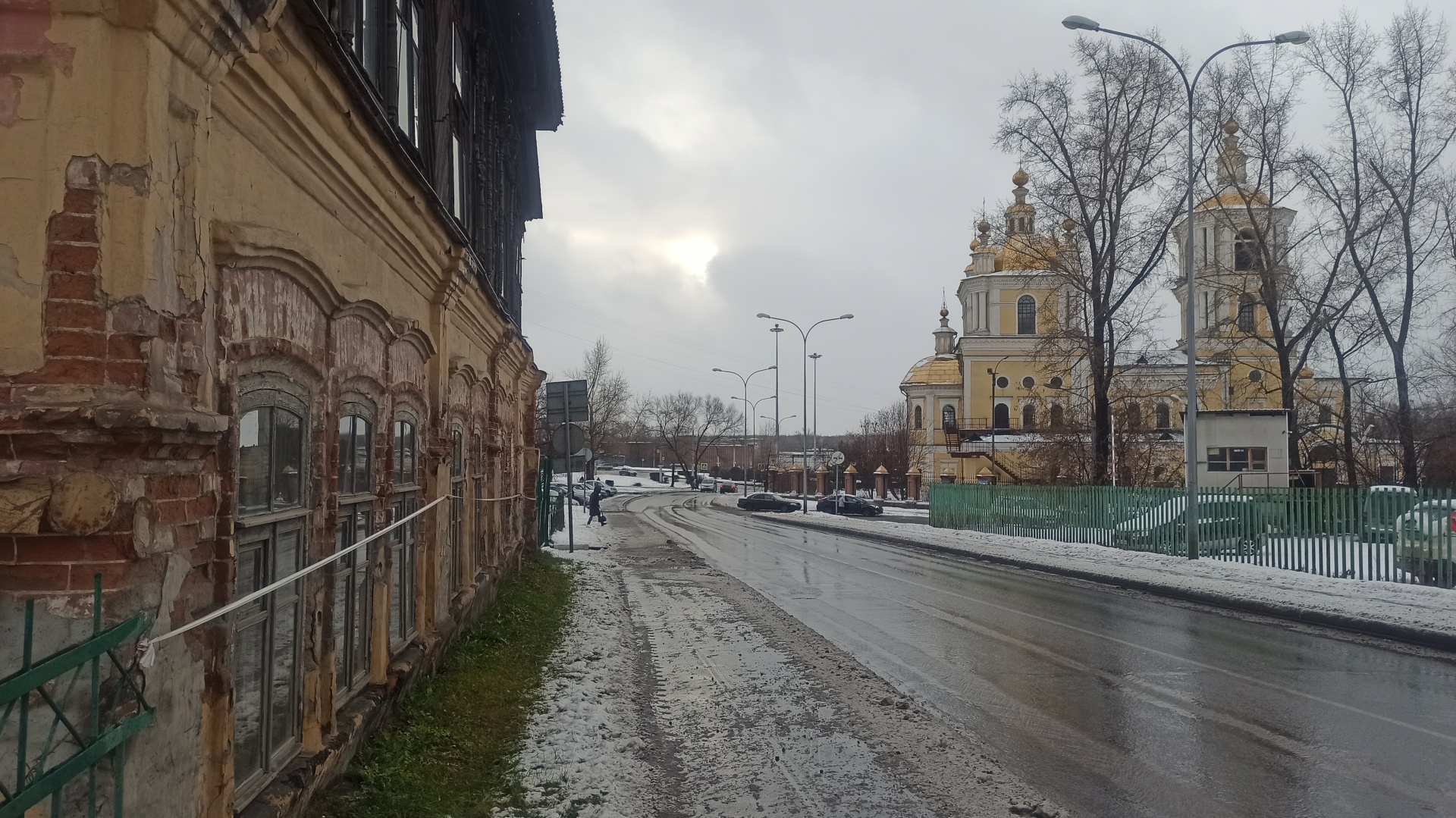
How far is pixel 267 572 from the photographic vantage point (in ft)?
13.6

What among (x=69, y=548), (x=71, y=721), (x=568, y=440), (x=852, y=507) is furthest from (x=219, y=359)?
(x=852, y=507)

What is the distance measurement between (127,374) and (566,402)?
1513cm

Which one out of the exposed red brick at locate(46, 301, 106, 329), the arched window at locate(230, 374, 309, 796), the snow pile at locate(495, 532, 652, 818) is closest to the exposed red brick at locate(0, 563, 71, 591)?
the exposed red brick at locate(46, 301, 106, 329)

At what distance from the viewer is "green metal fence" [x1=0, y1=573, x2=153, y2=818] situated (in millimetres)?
2475

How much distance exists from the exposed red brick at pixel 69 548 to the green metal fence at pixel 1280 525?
55.4 ft

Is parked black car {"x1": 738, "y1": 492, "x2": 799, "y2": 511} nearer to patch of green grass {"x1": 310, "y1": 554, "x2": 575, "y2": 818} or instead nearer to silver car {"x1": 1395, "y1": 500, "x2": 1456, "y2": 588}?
silver car {"x1": 1395, "y1": 500, "x2": 1456, "y2": 588}

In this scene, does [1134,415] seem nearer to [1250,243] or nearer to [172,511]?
[1250,243]

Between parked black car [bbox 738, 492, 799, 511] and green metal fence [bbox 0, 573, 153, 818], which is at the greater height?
green metal fence [bbox 0, 573, 153, 818]

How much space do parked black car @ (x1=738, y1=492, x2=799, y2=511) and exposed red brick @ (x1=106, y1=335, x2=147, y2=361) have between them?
1950 inches

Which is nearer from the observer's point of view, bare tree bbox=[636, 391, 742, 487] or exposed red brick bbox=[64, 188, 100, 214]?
exposed red brick bbox=[64, 188, 100, 214]

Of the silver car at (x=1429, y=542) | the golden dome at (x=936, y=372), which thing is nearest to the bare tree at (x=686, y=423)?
the golden dome at (x=936, y=372)

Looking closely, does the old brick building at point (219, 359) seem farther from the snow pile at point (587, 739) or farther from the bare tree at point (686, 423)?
the bare tree at point (686, 423)

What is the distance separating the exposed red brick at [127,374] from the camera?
2.77m

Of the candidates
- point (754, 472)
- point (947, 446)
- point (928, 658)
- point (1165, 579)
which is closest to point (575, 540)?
point (1165, 579)
